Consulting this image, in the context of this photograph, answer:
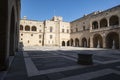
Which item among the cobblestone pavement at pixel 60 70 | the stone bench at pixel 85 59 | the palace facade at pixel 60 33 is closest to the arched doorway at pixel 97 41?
the palace facade at pixel 60 33

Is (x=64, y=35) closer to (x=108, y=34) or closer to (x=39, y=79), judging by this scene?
(x=108, y=34)

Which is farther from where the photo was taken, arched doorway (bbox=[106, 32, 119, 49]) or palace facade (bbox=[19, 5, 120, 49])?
palace facade (bbox=[19, 5, 120, 49])

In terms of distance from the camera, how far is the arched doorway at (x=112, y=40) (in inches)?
1233

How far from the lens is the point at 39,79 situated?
5.22 metres

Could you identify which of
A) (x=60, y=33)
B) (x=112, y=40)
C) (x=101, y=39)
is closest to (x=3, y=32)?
(x=112, y=40)

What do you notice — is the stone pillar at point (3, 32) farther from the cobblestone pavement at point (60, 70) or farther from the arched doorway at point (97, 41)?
the arched doorway at point (97, 41)

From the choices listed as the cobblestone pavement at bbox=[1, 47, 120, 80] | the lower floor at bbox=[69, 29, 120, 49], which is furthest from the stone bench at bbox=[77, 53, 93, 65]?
the lower floor at bbox=[69, 29, 120, 49]

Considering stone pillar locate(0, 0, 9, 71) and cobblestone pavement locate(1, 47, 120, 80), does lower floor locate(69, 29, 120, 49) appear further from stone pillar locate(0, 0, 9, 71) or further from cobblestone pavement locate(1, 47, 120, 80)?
stone pillar locate(0, 0, 9, 71)

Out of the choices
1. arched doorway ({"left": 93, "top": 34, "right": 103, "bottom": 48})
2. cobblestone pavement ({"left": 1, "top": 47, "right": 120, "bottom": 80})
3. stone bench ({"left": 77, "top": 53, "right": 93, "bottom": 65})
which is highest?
arched doorway ({"left": 93, "top": 34, "right": 103, "bottom": 48})

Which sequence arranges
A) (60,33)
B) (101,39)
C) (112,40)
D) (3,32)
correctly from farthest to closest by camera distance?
(60,33) < (101,39) < (112,40) < (3,32)

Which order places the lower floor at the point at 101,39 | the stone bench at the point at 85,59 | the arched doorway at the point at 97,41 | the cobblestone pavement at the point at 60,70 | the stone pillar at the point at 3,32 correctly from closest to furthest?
1. the cobblestone pavement at the point at 60,70
2. the stone pillar at the point at 3,32
3. the stone bench at the point at 85,59
4. the lower floor at the point at 101,39
5. the arched doorway at the point at 97,41

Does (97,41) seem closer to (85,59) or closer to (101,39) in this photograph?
(101,39)

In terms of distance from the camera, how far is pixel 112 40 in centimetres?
3266

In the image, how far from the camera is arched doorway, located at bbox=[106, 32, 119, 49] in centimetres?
3131
